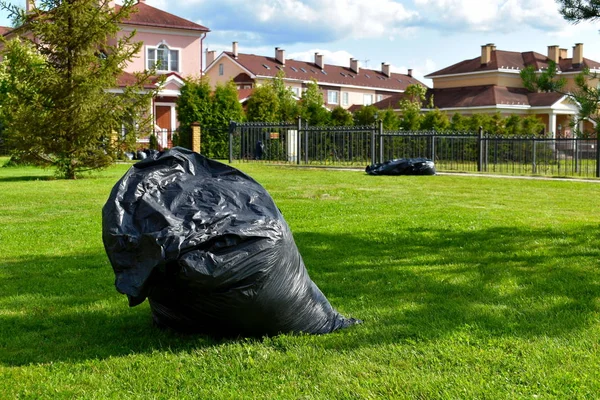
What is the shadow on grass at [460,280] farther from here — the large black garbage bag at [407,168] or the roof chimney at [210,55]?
the roof chimney at [210,55]

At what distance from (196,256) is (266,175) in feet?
54.4

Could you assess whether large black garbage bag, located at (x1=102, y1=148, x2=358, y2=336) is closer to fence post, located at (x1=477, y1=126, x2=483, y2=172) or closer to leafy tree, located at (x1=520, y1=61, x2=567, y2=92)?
leafy tree, located at (x1=520, y1=61, x2=567, y2=92)

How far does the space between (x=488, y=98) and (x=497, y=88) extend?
3.11 meters

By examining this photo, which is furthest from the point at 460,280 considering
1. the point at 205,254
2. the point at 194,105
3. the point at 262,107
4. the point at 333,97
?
the point at 333,97

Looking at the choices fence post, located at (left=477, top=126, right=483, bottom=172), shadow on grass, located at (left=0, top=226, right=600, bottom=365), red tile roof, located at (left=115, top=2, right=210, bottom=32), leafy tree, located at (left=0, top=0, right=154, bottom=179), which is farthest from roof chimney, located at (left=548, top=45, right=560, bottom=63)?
shadow on grass, located at (left=0, top=226, right=600, bottom=365)

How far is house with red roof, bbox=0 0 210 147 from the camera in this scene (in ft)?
136

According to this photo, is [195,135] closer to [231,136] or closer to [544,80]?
[231,136]

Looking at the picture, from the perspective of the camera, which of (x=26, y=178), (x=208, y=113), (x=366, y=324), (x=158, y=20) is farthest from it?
(x=158, y=20)

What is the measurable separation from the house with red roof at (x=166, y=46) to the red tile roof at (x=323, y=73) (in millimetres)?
16092

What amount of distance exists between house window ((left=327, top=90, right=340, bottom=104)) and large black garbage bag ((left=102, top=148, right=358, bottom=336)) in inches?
2529

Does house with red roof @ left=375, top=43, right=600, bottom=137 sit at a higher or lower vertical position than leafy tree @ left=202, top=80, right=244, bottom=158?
higher

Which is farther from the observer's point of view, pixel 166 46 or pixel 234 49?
pixel 234 49

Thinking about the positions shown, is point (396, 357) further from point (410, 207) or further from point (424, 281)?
point (410, 207)

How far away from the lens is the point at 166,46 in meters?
42.6
